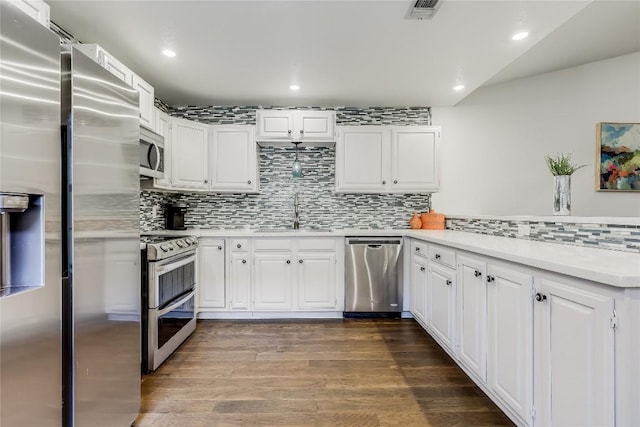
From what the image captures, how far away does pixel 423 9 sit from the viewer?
1843 mm

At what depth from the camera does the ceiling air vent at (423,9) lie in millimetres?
1786

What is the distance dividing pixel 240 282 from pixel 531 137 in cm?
369

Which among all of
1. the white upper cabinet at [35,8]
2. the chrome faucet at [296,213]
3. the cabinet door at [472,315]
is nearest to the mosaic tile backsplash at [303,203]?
the chrome faucet at [296,213]

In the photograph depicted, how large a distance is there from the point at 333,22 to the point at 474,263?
1.80 metres

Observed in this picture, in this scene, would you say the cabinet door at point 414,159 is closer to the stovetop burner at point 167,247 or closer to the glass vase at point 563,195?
the glass vase at point 563,195

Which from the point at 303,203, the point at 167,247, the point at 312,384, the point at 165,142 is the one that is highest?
the point at 165,142

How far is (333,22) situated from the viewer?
2.01m

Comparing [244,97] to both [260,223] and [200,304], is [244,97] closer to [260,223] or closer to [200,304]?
[260,223]

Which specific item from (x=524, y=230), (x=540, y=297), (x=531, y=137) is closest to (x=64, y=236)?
(x=540, y=297)

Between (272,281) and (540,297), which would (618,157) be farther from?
(272,281)

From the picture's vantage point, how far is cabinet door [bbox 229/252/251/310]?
10.5ft

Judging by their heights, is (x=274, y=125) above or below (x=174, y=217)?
above

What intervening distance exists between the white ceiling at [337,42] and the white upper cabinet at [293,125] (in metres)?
0.19

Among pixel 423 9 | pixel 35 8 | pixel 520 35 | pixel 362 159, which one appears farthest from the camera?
pixel 362 159
